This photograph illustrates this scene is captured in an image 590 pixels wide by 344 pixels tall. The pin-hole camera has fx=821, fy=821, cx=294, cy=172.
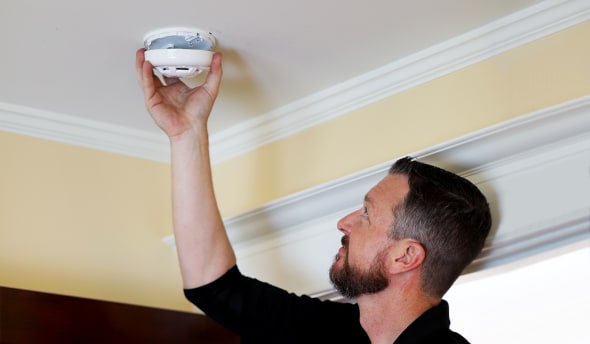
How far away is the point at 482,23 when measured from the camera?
1.82 meters

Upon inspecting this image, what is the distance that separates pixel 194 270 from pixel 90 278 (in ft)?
1.53

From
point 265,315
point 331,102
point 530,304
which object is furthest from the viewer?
point 530,304

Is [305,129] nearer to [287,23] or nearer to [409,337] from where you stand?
[287,23]

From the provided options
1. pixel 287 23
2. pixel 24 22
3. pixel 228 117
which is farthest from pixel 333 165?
pixel 24 22

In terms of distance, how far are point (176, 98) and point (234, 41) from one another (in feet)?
0.63

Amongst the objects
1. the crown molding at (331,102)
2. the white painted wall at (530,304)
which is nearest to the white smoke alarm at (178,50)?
the crown molding at (331,102)

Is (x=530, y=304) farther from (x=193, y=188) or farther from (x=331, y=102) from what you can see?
(x=193, y=188)

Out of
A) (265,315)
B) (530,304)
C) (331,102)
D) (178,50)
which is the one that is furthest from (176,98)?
(530,304)

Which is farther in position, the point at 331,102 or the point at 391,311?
the point at 331,102

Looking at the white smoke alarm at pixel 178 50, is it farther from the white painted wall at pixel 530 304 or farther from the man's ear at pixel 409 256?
the white painted wall at pixel 530 304

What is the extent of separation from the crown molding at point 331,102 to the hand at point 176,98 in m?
0.35

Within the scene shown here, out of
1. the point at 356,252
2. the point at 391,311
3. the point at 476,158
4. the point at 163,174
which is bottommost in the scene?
the point at 391,311

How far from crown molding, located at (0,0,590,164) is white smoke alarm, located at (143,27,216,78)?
15.8 inches

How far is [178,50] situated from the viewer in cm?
175
